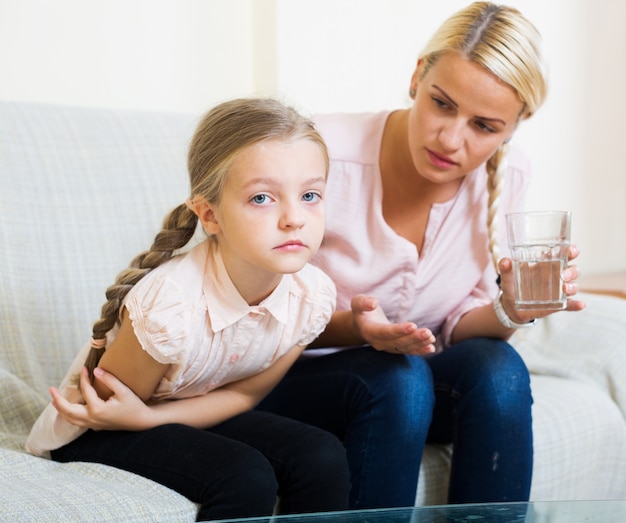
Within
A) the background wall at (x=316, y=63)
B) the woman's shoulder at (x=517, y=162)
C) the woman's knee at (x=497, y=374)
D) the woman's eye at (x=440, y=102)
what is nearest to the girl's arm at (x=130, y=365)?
the woman's knee at (x=497, y=374)

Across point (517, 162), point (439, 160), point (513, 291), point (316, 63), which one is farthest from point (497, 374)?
point (316, 63)

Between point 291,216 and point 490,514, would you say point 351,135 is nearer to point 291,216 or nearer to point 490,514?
point 291,216

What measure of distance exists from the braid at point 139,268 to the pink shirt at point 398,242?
33cm

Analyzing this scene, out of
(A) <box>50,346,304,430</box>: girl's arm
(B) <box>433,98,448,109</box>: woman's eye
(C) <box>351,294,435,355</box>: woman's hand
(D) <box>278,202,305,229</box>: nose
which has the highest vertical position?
(B) <box>433,98,448,109</box>: woman's eye

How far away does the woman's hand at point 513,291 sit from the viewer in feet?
4.66

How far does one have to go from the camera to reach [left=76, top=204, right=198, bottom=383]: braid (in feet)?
4.43

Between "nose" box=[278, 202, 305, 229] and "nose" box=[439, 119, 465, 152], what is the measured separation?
1.16 ft

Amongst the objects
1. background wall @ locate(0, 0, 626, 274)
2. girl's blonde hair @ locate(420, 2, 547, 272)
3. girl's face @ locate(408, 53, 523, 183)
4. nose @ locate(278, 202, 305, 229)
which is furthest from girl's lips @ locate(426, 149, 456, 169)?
background wall @ locate(0, 0, 626, 274)

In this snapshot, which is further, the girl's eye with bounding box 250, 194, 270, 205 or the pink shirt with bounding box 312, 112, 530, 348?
the pink shirt with bounding box 312, 112, 530, 348

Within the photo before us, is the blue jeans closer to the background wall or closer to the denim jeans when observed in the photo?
the denim jeans

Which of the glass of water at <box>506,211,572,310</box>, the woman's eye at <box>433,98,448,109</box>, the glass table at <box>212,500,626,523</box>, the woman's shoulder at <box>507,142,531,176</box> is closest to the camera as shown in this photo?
the glass table at <box>212,500,626,523</box>

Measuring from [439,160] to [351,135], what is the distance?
218 millimetres

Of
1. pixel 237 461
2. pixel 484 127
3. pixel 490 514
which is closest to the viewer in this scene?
pixel 490 514

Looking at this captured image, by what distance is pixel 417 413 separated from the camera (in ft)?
4.73
